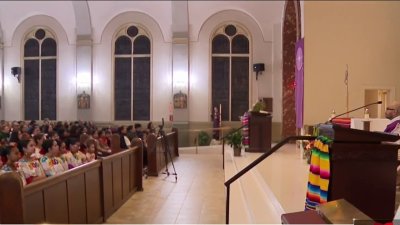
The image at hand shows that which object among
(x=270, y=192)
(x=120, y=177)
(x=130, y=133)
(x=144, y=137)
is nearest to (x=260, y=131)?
(x=144, y=137)

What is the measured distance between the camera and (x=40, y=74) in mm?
18000

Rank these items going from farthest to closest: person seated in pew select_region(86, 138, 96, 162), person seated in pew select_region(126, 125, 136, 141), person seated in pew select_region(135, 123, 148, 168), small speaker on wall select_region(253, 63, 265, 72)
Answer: small speaker on wall select_region(253, 63, 265, 72) < person seated in pew select_region(126, 125, 136, 141) < person seated in pew select_region(135, 123, 148, 168) < person seated in pew select_region(86, 138, 96, 162)

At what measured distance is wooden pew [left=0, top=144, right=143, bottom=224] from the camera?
12.0 feet

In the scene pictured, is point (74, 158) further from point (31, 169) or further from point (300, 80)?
point (300, 80)

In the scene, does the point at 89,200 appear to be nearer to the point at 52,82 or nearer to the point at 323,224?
the point at 323,224

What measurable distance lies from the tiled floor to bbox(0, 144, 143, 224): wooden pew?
0.29 m

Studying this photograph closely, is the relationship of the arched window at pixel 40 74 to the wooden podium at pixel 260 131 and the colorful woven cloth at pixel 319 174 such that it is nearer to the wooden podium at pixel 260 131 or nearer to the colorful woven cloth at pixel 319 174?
the wooden podium at pixel 260 131

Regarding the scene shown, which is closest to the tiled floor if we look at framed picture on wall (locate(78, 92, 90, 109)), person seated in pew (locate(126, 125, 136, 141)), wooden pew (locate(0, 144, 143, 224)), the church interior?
the church interior

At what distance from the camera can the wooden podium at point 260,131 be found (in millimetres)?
10352

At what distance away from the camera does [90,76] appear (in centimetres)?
1728

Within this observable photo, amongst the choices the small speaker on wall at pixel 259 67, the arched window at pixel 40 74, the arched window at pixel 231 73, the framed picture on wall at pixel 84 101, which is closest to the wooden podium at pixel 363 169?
the small speaker on wall at pixel 259 67

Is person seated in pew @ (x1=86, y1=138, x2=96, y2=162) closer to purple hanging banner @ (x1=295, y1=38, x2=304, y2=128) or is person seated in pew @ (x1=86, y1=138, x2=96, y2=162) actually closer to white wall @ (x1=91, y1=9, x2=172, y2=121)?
purple hanging banner @ (x1=295, y1=38, x2=304, y2=128)

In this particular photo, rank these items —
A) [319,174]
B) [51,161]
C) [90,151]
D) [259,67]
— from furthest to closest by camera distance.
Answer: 1. [259,67]
2. [90,151]
3. [51,161]
4. [319,174]

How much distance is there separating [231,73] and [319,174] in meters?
14.2
